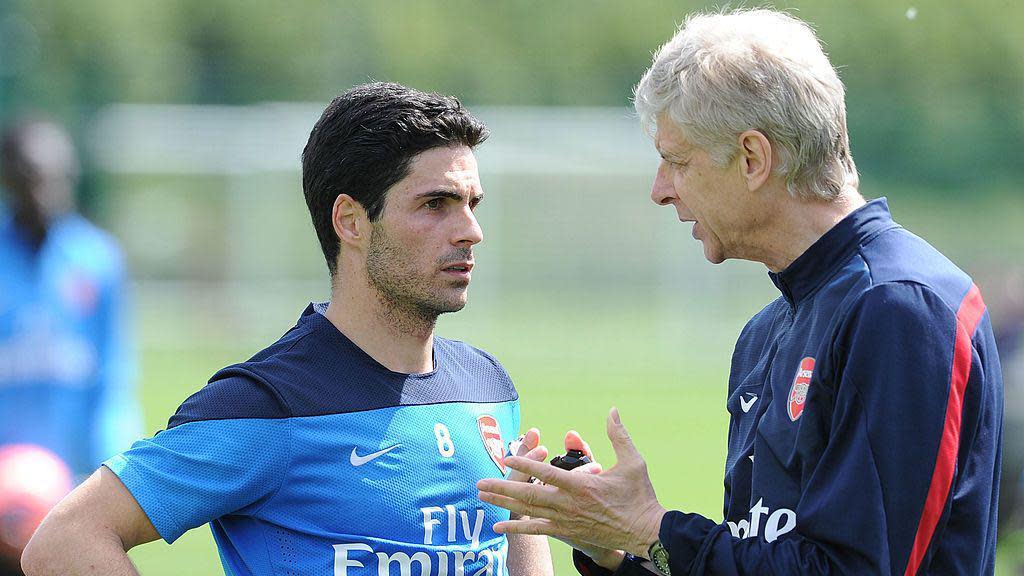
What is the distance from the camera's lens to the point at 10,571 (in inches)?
186

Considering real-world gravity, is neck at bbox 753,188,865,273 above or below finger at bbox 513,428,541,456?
above

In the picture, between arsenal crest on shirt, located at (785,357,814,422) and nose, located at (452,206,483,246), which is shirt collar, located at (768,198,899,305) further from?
nose, located at (452,206,483,246)

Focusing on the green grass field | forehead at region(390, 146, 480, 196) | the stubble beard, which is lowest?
the green grass field

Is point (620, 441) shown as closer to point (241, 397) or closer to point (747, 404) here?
point (747, 404)

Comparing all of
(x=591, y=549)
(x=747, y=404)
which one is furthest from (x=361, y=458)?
(x=747, y=404)

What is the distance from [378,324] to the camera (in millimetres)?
3125

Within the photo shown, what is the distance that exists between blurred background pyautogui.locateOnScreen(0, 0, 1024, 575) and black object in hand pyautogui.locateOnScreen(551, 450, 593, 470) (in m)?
10.1

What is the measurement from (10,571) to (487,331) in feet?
59.5

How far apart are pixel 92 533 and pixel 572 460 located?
1003 mm

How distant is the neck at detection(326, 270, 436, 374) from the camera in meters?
3.12

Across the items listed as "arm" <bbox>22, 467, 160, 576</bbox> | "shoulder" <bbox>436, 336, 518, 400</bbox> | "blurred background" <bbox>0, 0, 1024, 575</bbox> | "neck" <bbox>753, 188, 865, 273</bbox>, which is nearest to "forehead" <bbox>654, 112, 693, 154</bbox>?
"neck" <bbox>753, 188, 865, 273</bbox>

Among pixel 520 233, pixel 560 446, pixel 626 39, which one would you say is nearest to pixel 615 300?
pixel 520 233

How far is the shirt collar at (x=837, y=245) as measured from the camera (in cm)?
268

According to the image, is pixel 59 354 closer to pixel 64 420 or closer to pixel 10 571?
pixel 64 420
